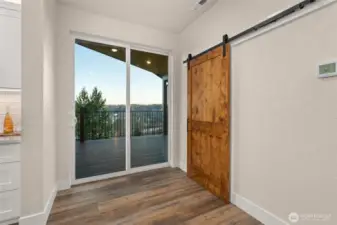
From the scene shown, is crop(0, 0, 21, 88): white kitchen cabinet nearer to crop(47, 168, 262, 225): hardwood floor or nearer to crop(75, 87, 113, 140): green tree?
crop(75, 87, 113, 140): green tree

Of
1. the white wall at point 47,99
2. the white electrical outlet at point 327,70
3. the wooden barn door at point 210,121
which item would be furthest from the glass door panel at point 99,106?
the white electrical outlet at point 327,70

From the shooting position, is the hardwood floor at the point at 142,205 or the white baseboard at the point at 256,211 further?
the hardwood floor at the point at 142,205

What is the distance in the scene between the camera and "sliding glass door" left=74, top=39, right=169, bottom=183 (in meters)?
3.06

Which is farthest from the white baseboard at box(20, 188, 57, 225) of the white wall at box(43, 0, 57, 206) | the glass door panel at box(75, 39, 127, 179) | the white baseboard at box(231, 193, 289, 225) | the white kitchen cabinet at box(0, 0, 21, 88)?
the white baseboard at box(231, 193, 289, 225)

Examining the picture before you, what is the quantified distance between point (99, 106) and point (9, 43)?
5.09ft

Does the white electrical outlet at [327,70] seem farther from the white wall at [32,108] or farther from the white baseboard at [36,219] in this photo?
the white baseboard at [36,219]

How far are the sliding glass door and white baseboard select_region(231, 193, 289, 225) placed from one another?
1.86 m

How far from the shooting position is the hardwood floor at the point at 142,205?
1933mm

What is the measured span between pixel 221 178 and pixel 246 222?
1.97ft

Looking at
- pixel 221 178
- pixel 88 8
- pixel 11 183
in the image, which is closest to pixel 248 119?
pixel 221 178

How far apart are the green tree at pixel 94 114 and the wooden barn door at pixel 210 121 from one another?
1604 mm

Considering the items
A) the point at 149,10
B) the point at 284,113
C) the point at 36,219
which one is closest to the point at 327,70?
the point at 284,113

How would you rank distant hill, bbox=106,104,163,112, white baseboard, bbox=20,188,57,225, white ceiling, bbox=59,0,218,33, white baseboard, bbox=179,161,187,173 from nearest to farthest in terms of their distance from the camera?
white baseboard, bbox=20,188,57,225 → white ceiling, bbox=59,0,218,33 → distant hill, bbox=106,104,163,112 → white baseboard, bbox=179,161,187,173

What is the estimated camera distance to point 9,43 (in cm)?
187
